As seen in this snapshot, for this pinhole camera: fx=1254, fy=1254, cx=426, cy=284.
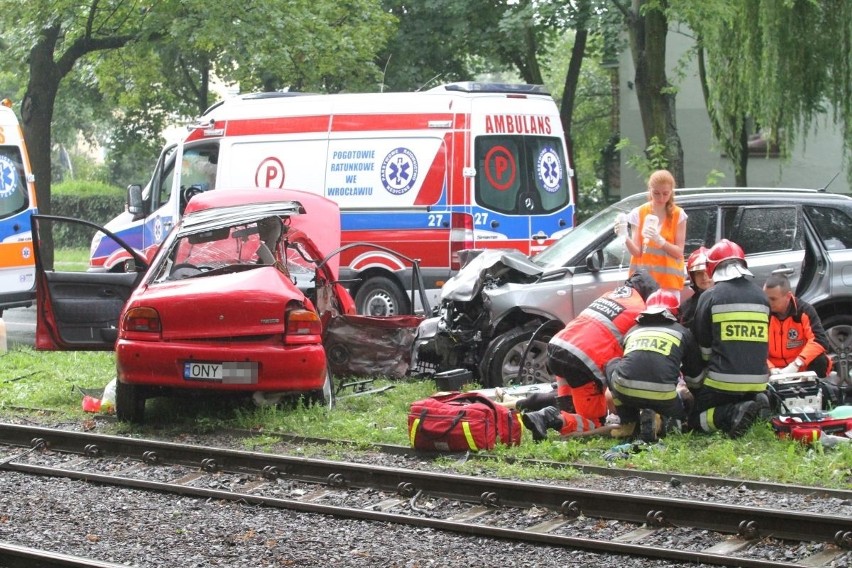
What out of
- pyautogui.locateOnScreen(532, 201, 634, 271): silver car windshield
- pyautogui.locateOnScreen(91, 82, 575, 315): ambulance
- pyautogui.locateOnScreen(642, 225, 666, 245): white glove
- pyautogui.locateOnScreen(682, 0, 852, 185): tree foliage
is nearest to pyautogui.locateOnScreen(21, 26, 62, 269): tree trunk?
pyautogui.locateOnScreen(91, 82, 575, 315): ambulance

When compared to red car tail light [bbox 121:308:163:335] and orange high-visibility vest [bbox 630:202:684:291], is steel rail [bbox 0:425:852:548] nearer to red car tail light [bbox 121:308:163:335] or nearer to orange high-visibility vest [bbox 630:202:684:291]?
red car tail light [bbox 121:308:163:335]

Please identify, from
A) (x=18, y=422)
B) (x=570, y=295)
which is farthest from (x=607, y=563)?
(x=18, y=422)

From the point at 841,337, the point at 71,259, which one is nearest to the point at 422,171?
the point at 841,337

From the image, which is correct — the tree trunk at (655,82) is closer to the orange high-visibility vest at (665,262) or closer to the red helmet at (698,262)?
the orange high-visibility vest at (665,262)

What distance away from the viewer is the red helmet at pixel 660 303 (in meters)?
8.73

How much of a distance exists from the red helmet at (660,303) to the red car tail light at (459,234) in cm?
623

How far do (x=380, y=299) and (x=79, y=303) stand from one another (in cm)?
→ 518

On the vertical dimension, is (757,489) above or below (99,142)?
below

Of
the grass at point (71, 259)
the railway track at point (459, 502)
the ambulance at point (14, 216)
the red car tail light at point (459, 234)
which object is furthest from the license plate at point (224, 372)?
the grass at point (71, 259)

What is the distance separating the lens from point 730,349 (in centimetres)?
870

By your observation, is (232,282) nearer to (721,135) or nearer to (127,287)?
(127,287)

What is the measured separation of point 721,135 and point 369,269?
7.88 metres

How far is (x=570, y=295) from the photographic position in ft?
36.2

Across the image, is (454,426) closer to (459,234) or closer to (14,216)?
(459,234)
